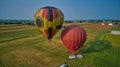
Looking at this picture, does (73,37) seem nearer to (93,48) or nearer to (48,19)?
(48,19)

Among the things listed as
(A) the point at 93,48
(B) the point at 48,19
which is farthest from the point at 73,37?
(A) the point at 93,48

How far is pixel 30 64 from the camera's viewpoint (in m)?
23.3

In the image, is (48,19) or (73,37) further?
(48,19)

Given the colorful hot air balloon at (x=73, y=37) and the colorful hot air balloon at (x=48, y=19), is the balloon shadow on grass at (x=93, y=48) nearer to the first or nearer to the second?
the colorful hot air balloon at (x=73, y=37)

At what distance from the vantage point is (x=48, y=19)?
24016 millimetres

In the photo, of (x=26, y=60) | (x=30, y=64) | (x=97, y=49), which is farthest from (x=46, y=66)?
(x=97, y=49)

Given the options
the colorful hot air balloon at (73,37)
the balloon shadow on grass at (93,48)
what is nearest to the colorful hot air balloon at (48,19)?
the colorful hot air balloon at (73,37)

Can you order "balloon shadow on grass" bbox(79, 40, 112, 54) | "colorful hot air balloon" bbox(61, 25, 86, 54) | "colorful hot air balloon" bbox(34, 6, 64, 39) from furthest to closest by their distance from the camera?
"balloon shadow on grass" bbox(79, 40, 112, 54) → "colorful hot air balloon" bbox(34, 6, 64, 39) → "colorful hot air balloon" bbox(61, 25, 86, 54)

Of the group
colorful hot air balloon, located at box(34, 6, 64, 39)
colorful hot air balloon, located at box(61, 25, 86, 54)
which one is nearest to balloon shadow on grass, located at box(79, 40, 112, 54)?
colorful hot air balloon, located at box(61, 25, 86, 54)

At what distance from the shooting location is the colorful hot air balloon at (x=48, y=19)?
78.6 feet

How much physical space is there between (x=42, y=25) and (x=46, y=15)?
1699mm

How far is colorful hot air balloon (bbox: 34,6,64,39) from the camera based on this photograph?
24.0 m

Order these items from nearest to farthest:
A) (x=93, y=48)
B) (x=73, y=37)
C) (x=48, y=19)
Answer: (x=73, y=37)
(x=48, y=19)
(x=93, y=48)

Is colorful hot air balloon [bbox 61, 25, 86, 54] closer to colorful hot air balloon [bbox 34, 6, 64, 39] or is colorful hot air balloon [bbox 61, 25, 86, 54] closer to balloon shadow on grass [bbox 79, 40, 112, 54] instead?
colorful hot air balloon [bbox 34, 6, 64, 39]
